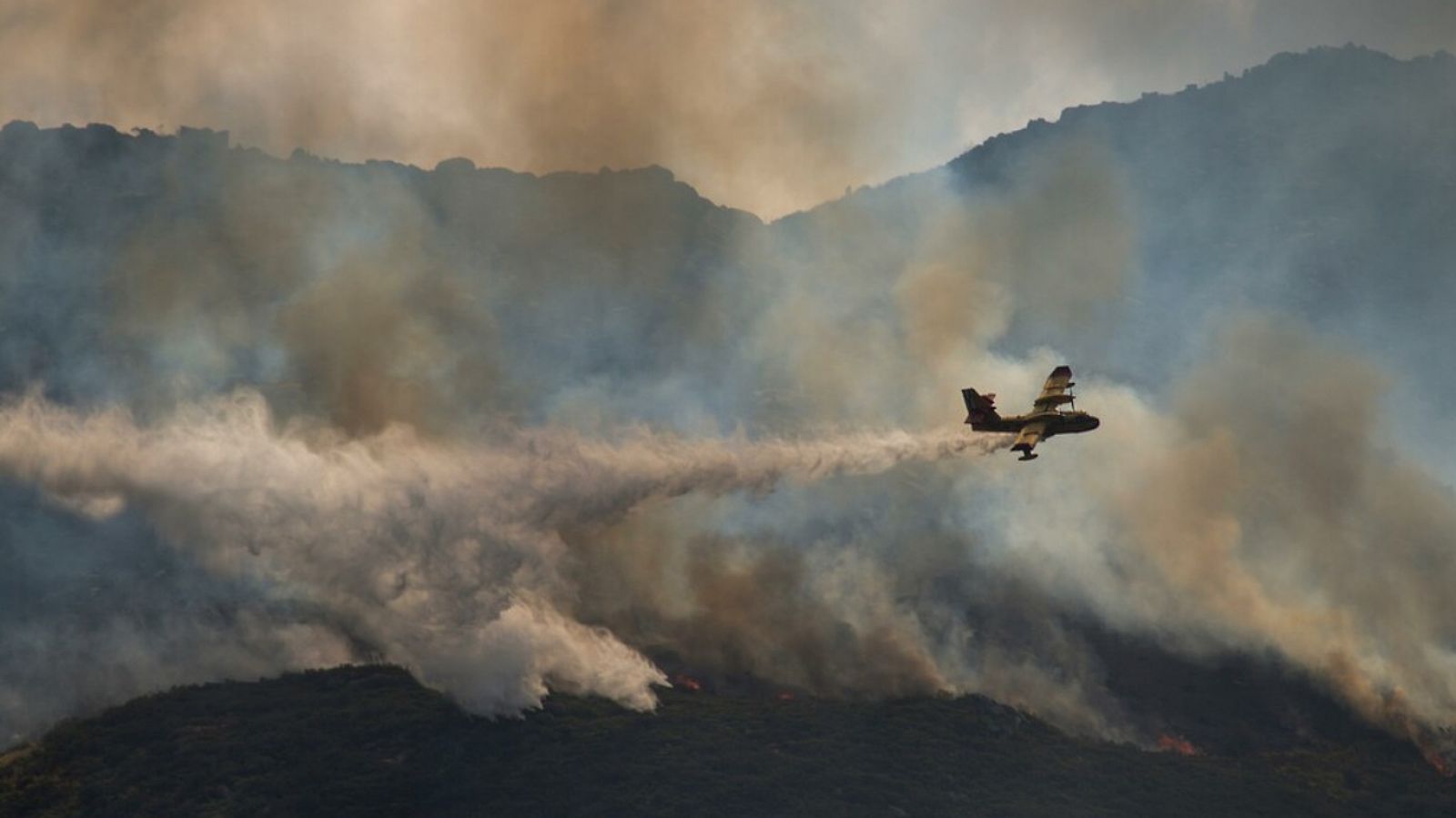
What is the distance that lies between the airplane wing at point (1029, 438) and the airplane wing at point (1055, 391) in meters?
3.38

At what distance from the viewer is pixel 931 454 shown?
168 meters

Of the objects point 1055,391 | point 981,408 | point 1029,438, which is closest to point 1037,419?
point 1029,438

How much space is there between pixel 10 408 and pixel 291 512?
29311 millimetres

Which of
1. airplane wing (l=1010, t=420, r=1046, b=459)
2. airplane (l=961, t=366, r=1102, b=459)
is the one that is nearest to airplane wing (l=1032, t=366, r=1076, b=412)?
airplane (l=961, t=366, r=1102, b=459)

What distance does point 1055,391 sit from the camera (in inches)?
6250

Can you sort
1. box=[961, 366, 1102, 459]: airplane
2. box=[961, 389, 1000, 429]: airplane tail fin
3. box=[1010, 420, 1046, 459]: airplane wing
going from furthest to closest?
box=[961, 389, 1000, 429]: airplane tail fin, box=[961, 366, 1102, 459]: airplane, box=[1010, 420, 1046, 459]: airplane wing

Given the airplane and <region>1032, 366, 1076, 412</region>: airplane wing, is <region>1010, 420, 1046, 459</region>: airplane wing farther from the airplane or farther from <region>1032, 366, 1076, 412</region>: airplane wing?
<region>1032, 366, 1076, 412</region>: airplane wing

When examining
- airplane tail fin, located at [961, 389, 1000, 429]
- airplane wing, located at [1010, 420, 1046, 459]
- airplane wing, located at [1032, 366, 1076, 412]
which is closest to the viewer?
airplane wing, located at [1010, 420, 1046, 459]

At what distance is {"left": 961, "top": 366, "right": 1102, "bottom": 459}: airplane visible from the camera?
14975 centimetres

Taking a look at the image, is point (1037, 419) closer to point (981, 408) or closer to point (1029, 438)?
point (1029, 438)

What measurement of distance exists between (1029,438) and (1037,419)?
3861mm

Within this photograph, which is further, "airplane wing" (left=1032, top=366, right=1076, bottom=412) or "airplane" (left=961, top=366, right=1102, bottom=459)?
"airplane wing" (left=1032, top=366, right=1076, bottom=412)

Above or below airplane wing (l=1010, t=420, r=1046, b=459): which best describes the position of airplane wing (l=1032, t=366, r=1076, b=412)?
above

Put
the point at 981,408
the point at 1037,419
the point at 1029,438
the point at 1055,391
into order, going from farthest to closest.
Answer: the point at 1055,391
the point at 981,408
the point at 1037,419
the point at 1029,438
